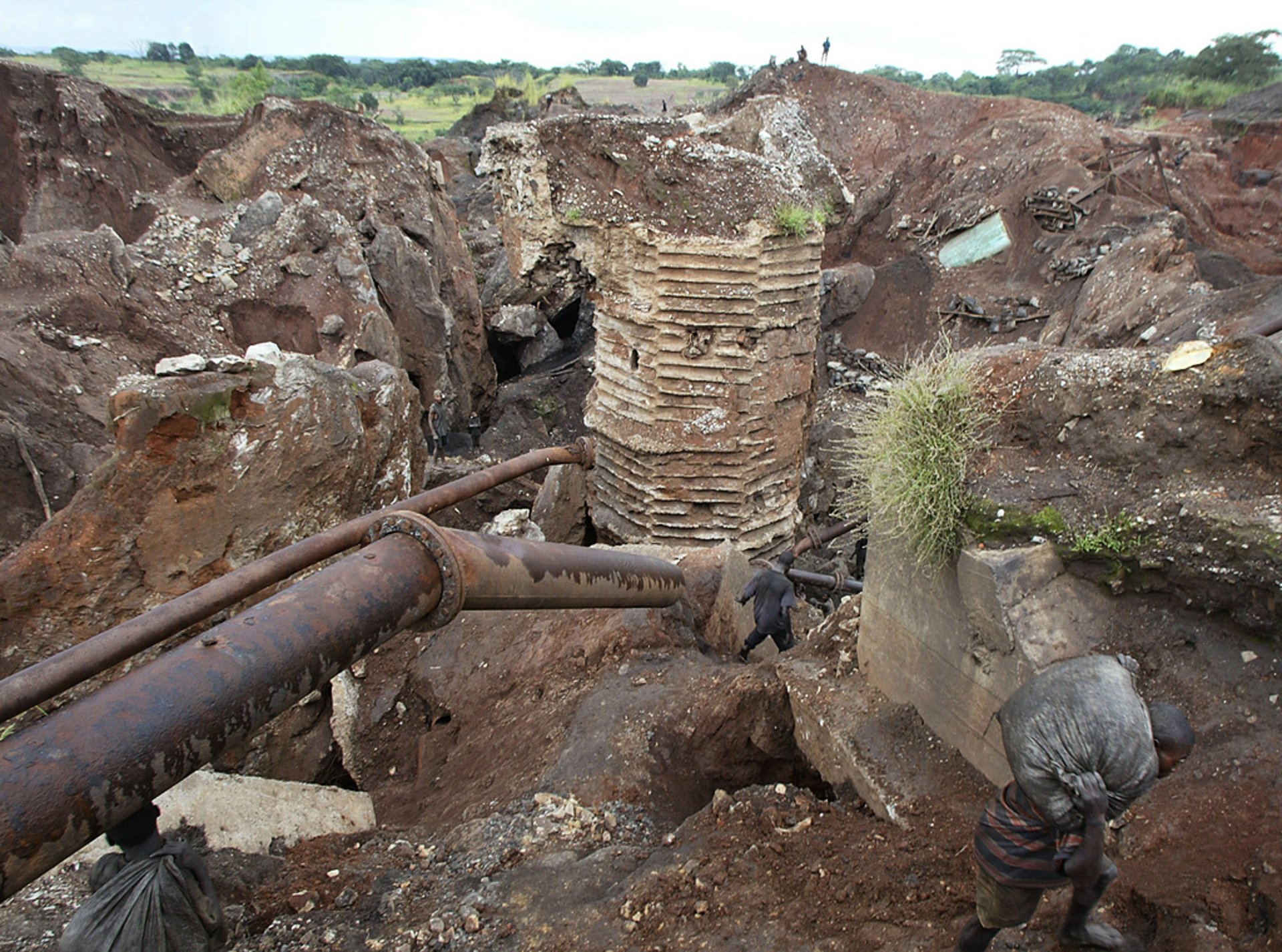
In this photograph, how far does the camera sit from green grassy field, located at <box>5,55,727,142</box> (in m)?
38.9

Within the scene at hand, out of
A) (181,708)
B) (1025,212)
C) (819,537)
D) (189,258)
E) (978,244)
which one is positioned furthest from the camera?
(978,244)

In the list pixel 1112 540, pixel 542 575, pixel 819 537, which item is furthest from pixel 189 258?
pixel 1112 540

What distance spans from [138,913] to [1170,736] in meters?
2.70

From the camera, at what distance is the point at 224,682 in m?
1.75

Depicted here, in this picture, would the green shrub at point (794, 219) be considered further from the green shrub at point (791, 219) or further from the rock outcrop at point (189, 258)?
the rock outcrop at point (189, 258)

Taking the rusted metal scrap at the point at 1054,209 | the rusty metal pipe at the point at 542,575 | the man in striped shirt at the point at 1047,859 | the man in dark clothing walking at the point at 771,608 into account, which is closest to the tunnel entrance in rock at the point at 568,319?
the man in dark clothing walking at the point at 771,608

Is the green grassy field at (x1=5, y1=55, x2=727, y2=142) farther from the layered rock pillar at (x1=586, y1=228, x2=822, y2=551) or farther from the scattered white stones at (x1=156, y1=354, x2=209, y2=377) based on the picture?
the scattered white stones at (x1=156, y1=354, x2=209, y2=377)

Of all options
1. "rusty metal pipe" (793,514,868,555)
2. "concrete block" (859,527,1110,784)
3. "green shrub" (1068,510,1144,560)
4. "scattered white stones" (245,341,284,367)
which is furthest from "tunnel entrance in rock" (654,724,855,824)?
"scattered white stones" (245,341,284,367)

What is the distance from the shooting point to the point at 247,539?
470 cm

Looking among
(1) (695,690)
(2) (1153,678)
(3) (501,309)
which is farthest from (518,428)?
(2) (1153,678)

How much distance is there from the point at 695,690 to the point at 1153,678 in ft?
6.79

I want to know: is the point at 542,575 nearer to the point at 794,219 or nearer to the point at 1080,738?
the point at 1080,738

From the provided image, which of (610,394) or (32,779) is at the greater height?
(32,779)

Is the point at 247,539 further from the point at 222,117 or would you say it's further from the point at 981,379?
the point at 222,117
